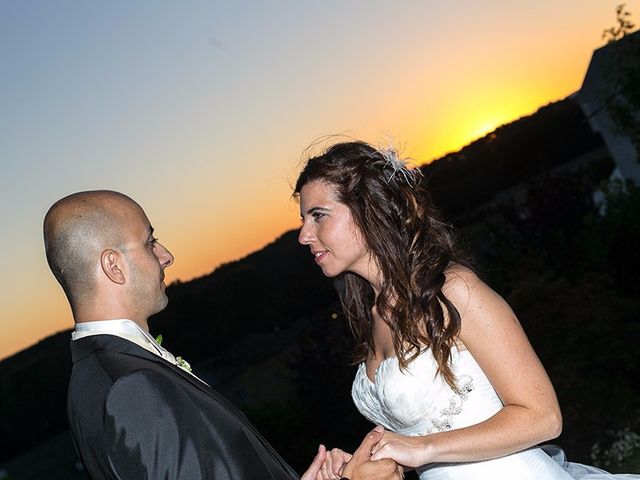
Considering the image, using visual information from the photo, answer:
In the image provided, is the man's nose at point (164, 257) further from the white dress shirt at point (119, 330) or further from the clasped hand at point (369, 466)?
the clasped hand at point (369, 466)

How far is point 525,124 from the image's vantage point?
3834cm

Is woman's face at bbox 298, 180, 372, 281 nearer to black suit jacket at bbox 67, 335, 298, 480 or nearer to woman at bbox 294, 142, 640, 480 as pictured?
woman at bbox 294, 142, 640, 480

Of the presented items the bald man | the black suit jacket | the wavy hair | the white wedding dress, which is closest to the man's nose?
the bald man

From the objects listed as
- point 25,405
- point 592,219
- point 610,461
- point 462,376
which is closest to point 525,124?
point 592,219

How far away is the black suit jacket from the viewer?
2.59 meters

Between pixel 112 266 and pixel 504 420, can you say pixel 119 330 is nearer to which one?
pixel 112 266

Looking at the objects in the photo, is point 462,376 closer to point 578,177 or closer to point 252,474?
point 252,474

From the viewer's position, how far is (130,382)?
268 cm

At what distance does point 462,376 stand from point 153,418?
1.76m

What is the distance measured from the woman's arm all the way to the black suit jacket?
0.68 metres

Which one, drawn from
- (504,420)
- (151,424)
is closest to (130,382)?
(151,424)

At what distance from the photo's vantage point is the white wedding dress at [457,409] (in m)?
3.79

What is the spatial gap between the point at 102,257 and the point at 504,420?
6.17ft

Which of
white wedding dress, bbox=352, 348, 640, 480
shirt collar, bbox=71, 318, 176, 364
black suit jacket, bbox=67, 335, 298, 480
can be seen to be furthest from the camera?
white wedding dress, bbox=352, 348, 640, 480
